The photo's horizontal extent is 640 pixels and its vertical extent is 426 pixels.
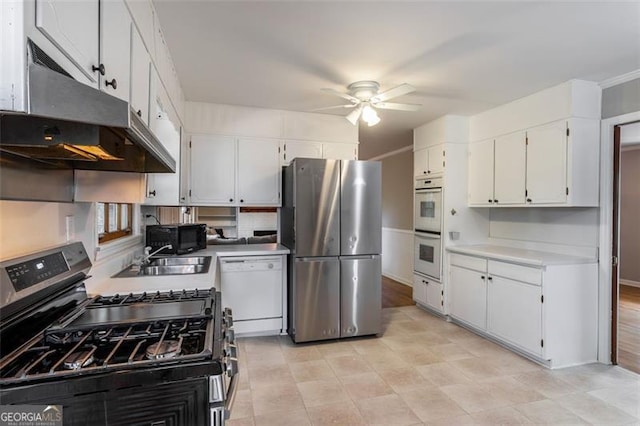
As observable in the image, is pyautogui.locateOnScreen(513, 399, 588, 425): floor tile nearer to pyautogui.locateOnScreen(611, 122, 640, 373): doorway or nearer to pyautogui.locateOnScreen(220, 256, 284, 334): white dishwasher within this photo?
pyautogui.locateOnScreen(611, 122, 640, 373): doorway

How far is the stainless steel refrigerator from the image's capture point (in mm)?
3309

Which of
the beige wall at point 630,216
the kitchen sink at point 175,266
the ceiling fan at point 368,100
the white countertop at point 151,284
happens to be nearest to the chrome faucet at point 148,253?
the kitchen sink at point 175,266

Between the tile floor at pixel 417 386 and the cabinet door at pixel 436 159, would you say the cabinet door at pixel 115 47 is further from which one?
the cabinet door at pixel 436 159

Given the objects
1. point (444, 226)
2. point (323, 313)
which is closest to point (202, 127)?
point (323, 313)

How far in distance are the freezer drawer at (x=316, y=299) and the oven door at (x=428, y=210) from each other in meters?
1.53

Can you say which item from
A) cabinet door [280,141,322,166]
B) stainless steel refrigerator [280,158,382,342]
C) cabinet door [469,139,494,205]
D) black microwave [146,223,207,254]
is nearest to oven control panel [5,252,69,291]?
black microwave [146,223,207,254]

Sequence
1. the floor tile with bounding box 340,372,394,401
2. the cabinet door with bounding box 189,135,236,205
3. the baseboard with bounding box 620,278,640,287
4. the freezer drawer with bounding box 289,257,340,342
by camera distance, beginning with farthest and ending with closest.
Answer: the baseboard with bounding box 620,278,640,287 < the cabinet door with bounding box 189,135,236,205 < the freezer drawer with bounding box 289,257,340,342 < the floor tile with bounding box 340,372,394,401

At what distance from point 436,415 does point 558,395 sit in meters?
0.99

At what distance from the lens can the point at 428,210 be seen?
4320 mm

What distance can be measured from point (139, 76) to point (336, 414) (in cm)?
230

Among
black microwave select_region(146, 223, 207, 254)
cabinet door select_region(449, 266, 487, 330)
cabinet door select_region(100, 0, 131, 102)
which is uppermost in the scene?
cabinet door select_region(100, 0, 131, 102)

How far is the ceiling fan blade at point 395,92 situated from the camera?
2581 mm

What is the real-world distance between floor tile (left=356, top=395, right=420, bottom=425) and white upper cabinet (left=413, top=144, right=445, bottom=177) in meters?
2.71

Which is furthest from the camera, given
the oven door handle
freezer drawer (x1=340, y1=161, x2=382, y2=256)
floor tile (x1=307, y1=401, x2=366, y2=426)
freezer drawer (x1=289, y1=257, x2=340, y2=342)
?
freezer drawer (x1=340, y1=161, x2=382, y2=256)
